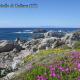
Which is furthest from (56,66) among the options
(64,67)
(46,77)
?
(46,77)

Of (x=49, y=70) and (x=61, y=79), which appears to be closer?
(x=61, y=79)

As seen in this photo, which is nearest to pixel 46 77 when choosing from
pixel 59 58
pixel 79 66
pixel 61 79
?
pixel 61 79

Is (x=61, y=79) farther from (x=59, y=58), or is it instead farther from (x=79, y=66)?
(x=59, y=58)

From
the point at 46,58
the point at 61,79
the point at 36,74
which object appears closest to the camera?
the point at 61,79

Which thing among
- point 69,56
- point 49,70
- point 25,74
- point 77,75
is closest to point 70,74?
point 77,75

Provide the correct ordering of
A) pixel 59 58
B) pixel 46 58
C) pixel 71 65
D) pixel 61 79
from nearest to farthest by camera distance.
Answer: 1. pixel 61 79
2. pixel 71 65
3. pixel 59 58
4. pixel 46 58

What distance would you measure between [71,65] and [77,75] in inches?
59.1

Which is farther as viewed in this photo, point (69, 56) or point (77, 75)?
point (69, 56)

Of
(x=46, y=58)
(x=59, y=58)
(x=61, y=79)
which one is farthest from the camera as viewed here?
(x=46, y=58)

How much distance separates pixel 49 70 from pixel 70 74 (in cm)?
116

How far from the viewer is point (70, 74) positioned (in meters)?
12.6

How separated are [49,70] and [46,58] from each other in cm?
330

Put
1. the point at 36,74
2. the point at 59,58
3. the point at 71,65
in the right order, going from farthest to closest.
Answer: the point at 59,58 → the point at 71,65 → the point at 36,74

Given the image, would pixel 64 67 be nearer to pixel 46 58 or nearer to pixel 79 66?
pixel 79 66
